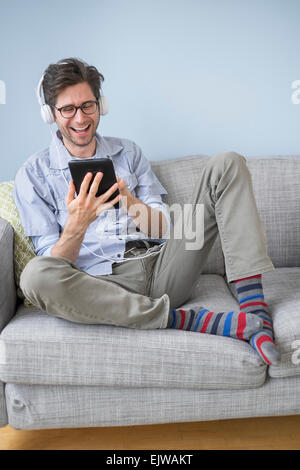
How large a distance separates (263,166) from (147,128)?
49 centimetres

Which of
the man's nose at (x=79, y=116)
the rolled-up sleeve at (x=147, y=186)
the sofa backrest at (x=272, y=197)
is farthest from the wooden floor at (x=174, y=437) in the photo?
the man's nose at (x=79, y=116)

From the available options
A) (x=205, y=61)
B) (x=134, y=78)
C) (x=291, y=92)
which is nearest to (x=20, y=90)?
(x=134, y=78)

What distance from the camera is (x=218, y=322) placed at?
1.32 m

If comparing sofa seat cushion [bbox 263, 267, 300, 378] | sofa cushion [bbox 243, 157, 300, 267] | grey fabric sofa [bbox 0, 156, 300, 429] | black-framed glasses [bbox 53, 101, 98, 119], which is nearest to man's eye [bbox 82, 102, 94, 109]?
black-framed glasses [bbox 53, 101, 98, 119]

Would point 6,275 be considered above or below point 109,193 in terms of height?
below

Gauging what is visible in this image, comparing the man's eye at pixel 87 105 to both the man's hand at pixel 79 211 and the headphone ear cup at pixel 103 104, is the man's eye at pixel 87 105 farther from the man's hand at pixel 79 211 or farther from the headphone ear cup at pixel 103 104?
the man's hand at pixel 79 211

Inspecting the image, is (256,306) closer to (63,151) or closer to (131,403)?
(131,403)

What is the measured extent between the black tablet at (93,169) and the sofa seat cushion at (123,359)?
41 cm

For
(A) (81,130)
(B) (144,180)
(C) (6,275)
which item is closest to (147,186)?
(B) (144,180)

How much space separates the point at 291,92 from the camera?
205 cm

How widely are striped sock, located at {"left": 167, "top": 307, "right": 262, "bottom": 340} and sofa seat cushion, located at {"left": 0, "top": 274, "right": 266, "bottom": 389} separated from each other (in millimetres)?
33

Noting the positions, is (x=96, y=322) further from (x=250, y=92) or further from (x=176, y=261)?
(x=250, y=92)

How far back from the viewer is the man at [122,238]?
4.23 ft

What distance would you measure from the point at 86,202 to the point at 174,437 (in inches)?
27.7
